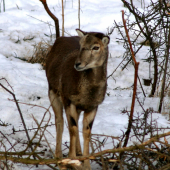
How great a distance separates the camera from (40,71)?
851cm

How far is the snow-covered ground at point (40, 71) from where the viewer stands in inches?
235

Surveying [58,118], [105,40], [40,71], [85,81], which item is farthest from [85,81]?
[40,71]

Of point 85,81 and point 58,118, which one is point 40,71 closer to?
point 58,118

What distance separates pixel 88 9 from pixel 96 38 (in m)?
8.05

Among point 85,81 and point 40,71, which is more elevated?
point 85,81

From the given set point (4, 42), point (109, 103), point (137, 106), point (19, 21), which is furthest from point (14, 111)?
point (19, 21)

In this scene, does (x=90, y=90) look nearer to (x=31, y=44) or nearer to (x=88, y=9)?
(x=31, y=44)

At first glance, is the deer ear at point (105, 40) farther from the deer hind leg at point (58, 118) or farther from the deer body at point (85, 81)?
the deer hind leg at point (58, 118)

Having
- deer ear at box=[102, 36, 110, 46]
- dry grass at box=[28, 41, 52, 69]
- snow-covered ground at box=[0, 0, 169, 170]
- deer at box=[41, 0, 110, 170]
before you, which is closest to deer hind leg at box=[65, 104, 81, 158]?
deer at box=[41, 0, 110, 170]

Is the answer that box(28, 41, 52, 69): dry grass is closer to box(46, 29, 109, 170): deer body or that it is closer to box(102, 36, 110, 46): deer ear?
box(46, 29, 109, 170): deer body

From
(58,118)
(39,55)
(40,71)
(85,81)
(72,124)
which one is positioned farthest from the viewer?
(39,55)

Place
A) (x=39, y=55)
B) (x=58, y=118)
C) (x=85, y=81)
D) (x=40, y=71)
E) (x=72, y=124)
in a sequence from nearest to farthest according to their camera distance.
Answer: (x=85, y=81)
(x=72, y=124)
(x=58, y=118)
(x=40, y=71)
(x=39, y=55)

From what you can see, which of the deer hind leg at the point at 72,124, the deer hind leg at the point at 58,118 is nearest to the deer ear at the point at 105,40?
the deer hind leg at the point at 72,124

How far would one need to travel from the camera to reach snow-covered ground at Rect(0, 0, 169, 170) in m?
5.96
